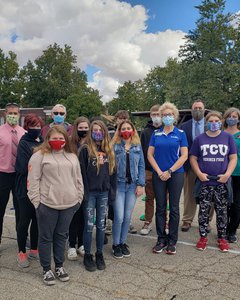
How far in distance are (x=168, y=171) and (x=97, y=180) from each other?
3.56 ft

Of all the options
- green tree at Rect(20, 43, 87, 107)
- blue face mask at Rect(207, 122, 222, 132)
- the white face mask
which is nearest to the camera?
blue face mask at Rect(207, 122, 222, 132)

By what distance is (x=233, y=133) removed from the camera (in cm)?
509

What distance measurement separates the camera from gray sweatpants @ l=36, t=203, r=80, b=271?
12.0 feet

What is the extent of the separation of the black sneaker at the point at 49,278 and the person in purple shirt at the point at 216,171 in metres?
2.19

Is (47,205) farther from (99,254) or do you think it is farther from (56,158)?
(99,254)

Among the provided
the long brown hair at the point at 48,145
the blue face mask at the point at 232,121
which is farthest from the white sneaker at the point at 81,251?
the blue face mask at the point at 232,121

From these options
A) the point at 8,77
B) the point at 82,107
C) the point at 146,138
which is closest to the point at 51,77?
the point at 8,77

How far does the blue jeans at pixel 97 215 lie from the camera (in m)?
4.00

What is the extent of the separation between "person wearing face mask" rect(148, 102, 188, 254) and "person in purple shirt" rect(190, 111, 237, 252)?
0.35 metres

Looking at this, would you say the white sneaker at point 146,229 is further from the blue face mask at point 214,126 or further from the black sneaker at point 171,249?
the blue face mask at point 214,126

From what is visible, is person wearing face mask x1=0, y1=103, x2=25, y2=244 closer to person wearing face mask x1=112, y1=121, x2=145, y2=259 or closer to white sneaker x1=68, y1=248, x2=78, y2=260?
white sneaker x1=68, y1=248, x2=78, y2=260

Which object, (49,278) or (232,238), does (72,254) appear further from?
(232,238)

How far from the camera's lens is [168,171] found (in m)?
4.48

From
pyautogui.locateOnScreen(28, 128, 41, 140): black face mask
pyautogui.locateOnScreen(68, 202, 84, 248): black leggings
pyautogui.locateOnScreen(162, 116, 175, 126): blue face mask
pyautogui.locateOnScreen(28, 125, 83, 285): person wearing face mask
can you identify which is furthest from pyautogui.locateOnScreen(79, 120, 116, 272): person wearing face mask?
pyautogui.locateOnScreen(162, 116, 175, 126): blue face mask
